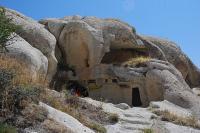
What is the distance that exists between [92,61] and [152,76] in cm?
346

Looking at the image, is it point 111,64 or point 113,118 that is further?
point 111,64

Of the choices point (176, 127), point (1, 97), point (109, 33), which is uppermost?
point (109, 33)

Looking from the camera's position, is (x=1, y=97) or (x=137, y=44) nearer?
(x=1, y=97)

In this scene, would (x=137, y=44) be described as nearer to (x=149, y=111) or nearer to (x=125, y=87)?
(x=125, y=87)

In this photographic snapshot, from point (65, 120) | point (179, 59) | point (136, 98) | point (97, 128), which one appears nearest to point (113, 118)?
point (97, 128)

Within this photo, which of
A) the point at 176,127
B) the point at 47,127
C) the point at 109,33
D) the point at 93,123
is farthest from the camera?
the point at 109,33

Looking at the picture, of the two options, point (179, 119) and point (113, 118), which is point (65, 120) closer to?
point (113, 118)

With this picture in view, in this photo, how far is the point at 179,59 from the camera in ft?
99.9

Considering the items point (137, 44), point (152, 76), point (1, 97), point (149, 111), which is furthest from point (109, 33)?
point (1, 97)

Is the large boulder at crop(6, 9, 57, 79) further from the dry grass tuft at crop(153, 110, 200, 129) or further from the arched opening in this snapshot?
the arched opening

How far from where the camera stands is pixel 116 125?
1553 centimetres

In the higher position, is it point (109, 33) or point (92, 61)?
point (109, 33)

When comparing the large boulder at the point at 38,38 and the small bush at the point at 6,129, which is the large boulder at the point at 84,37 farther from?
the small bush at the point at 6,129

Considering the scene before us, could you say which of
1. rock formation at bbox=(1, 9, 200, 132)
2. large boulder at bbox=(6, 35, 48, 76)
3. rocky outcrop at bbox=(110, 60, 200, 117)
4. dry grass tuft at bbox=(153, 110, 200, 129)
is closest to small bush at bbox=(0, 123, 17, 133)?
large boulder at bbox=(6, 35, 48, 76)
